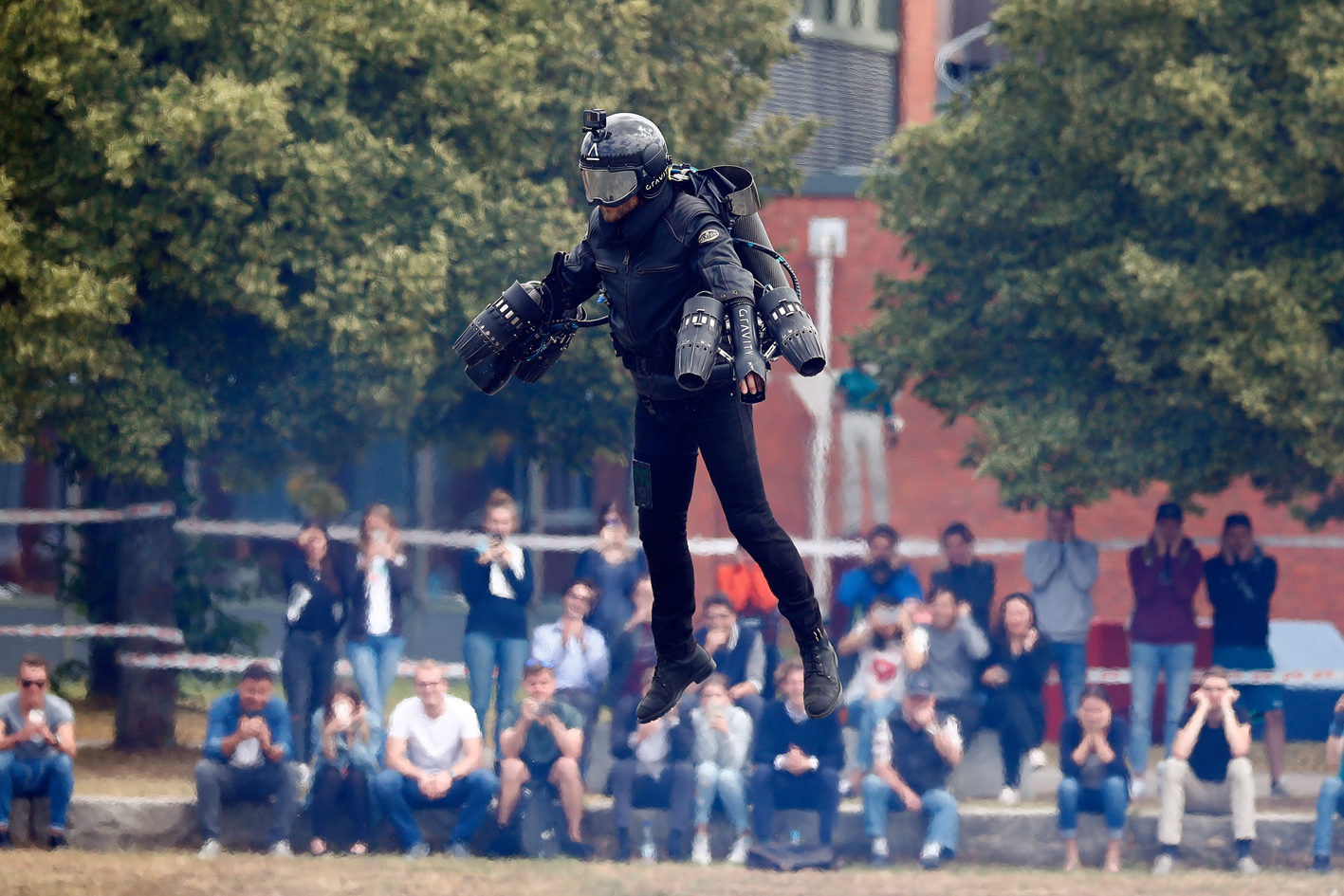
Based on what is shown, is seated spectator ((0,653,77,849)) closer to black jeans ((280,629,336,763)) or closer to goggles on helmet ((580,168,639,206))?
black jeans ((280,629,336,763))

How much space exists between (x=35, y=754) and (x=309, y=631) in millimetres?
2006

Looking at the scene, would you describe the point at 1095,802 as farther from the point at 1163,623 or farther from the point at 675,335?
the point at 675,335

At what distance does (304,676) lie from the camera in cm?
1100

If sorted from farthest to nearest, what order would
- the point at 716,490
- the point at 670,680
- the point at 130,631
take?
the point at 130,631 → the point at 670,680 → the point at 716,490

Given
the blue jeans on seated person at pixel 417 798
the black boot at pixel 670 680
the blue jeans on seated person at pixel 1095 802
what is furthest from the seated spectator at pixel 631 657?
the black boot at pixel 670 680

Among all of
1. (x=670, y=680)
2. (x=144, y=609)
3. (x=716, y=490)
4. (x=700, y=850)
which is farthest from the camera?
(x=144, y=609)

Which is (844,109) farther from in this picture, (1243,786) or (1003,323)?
(1243,786)

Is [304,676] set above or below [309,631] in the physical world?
below

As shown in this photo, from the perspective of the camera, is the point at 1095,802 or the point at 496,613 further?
the point at 496,613

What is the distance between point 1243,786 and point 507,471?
32.2ft

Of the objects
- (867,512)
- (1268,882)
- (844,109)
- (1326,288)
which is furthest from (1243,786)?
(844,109)

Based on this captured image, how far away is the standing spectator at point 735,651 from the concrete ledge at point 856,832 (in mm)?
841

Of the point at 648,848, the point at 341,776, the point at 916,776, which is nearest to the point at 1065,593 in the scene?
the point at 916,776

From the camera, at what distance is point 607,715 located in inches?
498
